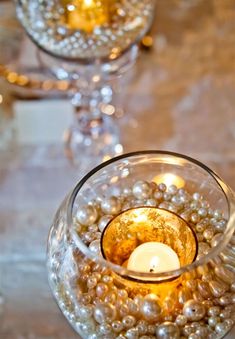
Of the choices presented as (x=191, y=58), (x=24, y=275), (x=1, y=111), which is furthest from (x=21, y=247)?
(x=191, y=58)

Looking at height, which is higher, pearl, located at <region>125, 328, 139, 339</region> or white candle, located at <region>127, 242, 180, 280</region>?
white candle, located at <region>127, 242, 180, 280</region>

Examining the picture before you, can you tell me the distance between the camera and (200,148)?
769 mm

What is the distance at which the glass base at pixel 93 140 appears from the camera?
2.58 ft

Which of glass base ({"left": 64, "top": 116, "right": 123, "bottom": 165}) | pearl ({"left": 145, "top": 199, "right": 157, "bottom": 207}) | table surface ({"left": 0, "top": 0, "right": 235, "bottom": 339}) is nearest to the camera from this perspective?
pearl ({"left": 145, "top": 199, "right": 157, "bottom": 207})

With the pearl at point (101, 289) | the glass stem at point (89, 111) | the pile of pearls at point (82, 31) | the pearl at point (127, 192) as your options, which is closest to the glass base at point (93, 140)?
the glass stem at point (89, 111)

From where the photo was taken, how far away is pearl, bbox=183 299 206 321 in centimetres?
45

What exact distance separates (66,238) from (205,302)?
0.39 ft

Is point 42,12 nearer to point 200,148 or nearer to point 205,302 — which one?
point 200,148

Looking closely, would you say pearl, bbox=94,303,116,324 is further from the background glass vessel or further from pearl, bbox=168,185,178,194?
the background glass vessel

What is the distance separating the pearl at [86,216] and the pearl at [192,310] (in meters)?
0.11

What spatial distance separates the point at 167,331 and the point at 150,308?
0.07 feet

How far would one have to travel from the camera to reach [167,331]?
44 centimetres

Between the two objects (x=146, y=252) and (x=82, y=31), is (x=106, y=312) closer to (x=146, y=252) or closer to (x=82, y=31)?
(x=146, y=252)

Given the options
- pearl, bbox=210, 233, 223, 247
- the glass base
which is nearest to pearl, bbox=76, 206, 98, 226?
pearl, bbox=210, 233, 223, 247
